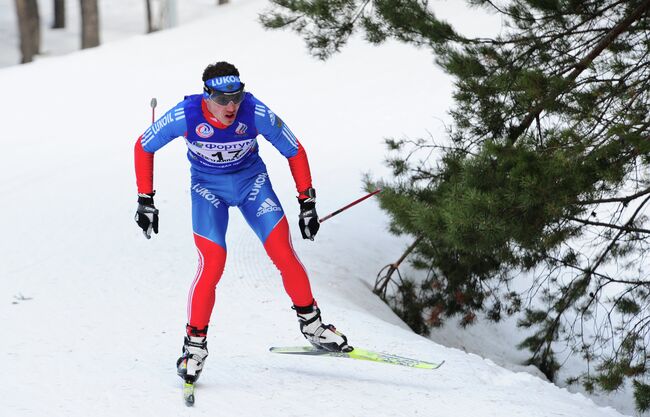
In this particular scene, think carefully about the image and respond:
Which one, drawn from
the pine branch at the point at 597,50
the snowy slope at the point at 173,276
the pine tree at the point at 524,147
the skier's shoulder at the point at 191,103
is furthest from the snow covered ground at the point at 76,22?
the skier's shoulder at the point at 191,103

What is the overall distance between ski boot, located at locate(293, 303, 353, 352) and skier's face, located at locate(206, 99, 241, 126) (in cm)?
128

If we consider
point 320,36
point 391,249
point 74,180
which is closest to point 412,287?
point 391,249

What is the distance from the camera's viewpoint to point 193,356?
5246 millimetres

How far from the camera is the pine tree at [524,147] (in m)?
5.96

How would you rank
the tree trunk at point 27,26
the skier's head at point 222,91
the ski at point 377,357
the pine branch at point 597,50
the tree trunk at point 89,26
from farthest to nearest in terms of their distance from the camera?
the tree trunk at point 27,26
the tree trunk at point 89,26
the pine branch at point 597,50
the ski at point 377,357
the skier's head at point 222,91

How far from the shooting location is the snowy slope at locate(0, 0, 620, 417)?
5.34 meters

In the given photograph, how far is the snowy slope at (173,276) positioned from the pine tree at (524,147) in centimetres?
95

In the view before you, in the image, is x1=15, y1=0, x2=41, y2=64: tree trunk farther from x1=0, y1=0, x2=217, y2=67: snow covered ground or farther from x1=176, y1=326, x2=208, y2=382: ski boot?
x1=176, y1=326, x2=208, y2=382: ski boot

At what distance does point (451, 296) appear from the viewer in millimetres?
8969

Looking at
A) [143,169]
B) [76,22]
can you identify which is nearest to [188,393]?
[143,169]

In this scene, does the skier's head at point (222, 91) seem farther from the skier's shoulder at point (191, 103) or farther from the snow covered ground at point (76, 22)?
the snow covered ground at point (76, 22)

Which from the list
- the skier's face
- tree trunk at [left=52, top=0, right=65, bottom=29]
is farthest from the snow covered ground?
the skier's face

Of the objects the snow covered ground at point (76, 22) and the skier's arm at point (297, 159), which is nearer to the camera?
the skier's arm at point (297, 159)

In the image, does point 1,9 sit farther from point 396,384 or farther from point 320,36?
point 396,384
